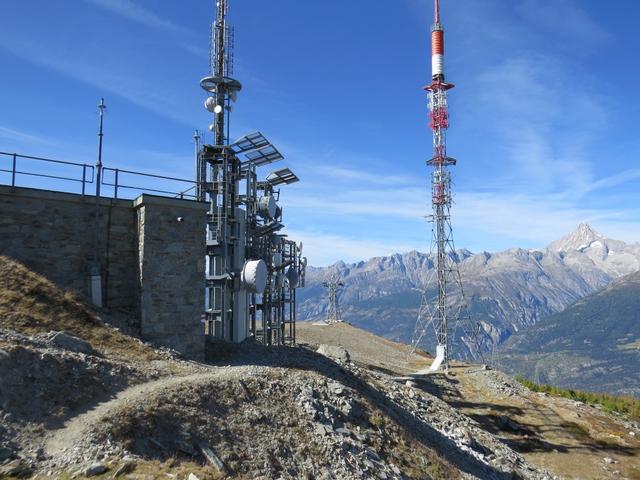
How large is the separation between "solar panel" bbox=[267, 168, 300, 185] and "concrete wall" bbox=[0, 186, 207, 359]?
13906 mm

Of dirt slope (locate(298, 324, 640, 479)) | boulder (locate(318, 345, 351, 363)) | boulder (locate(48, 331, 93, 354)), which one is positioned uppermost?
boulder (locate(48, 331, 93, 354))

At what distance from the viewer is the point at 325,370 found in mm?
24969

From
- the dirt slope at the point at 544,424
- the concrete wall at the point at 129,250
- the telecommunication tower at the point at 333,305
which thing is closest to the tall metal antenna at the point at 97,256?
the concrete wall at the point at 129,250

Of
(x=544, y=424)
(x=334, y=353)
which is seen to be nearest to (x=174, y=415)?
(x=334, y=353)

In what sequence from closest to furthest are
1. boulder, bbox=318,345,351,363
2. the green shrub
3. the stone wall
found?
the stone wall < boulder, bbox=318,345,351,363 < the green shrub

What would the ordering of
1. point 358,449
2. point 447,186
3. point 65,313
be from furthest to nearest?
point 447,186 → point 65,313 → point 358,449

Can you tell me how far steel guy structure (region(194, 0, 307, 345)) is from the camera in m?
29.5

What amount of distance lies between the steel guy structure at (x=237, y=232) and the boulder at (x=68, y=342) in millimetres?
9755

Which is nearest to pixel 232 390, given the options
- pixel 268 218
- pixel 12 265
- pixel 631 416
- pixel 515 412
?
pixel 12 265

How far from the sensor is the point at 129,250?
23.4 m

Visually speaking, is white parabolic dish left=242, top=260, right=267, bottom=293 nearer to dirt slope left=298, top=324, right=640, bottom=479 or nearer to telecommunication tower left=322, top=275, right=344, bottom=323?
dirt slope left=298, top=324, right=640, bottom=479

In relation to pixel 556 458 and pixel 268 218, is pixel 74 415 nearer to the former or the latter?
pixel 268 218

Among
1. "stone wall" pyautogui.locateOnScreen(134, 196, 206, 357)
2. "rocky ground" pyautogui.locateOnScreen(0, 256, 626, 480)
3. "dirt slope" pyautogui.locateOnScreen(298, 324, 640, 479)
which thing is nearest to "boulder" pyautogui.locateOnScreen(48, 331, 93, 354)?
"rocky ground" pyautogui.locateOnScreen(0, 256, 626, 480)

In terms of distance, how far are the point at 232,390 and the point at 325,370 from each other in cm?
820
